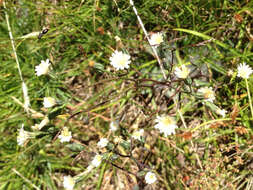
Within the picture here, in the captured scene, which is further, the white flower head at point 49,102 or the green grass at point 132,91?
the green grass at point 132,91

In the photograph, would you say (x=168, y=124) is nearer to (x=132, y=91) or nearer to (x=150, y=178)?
(x=150, y=178)

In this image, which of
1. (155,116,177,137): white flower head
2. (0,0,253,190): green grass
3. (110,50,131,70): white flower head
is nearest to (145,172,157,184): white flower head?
(0,0,253,190): green grass

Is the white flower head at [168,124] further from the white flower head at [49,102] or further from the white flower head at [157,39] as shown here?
the white flower head at [49,102]

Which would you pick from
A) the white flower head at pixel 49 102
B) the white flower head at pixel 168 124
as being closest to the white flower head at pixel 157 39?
the white flower head at pixel 168 124

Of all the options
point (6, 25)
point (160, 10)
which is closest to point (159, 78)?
point (160, 10)

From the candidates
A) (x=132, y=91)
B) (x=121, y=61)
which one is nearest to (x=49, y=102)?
(x=121, y=61)

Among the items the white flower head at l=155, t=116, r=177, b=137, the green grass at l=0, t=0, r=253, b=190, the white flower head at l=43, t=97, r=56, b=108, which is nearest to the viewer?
the white flower head at l=155, t=116, r=177, b=137

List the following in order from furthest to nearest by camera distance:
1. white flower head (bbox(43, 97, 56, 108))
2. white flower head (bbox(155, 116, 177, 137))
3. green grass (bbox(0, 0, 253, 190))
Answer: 1. green grass (bbox(0, 0, 253, 190))
2. white flower head (bbox(43, 97, 56, 108))
3. white flower head (bbox(155, 116, 177, 137))

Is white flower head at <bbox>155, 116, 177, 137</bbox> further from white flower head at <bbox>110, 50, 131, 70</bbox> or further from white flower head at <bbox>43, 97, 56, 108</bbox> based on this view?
white flower head at <bbox>43, 97, 56, 108</bbox>

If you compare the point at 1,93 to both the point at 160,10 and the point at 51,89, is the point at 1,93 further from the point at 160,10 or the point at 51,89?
the point at 160,10
